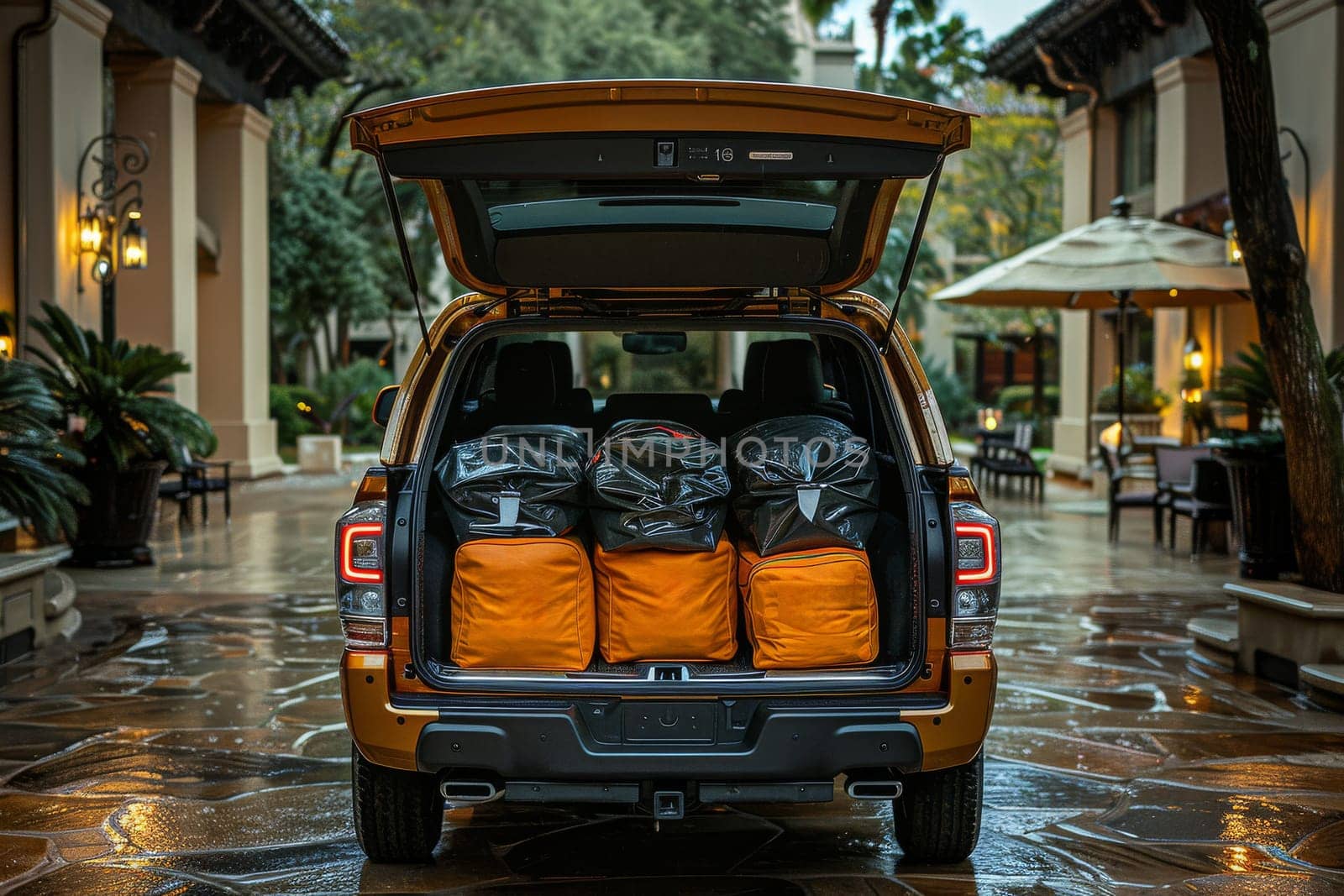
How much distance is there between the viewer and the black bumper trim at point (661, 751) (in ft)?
12.9

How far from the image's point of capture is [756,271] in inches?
188

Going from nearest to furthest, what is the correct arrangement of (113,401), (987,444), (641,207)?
1. (641,207)
2. (113,401)
3. (987,444)

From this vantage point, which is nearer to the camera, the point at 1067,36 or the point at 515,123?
the point at 515,123

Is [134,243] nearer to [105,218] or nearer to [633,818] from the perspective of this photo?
[105,218]

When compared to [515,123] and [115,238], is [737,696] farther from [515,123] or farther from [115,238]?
[115,238]

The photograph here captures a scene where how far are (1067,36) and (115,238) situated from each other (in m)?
12.7

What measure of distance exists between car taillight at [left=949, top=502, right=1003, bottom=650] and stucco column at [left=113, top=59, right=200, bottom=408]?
14.2 m

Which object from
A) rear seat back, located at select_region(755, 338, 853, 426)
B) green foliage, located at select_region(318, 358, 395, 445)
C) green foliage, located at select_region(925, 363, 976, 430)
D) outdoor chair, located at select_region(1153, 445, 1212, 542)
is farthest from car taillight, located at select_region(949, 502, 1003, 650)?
green foliage, located at select_region(925, 363, 976, 430)

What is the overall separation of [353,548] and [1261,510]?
701 centimetres

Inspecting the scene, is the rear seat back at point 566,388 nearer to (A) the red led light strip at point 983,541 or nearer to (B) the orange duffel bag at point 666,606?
(B) the orange duffel bag at point 666,606

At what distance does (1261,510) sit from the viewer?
9.20 m

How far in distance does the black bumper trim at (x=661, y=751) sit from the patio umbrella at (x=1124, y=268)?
942cm

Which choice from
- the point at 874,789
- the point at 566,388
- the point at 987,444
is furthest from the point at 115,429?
the point at 987,444

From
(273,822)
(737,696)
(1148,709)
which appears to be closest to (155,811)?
(273,822)
